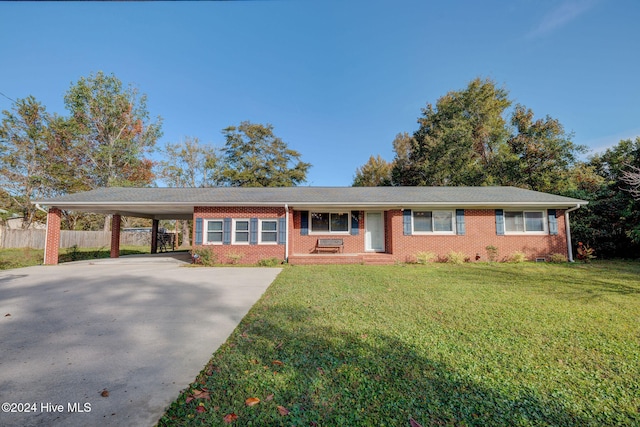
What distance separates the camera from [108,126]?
24.2 meters

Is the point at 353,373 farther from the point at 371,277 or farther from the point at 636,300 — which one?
the point at 636,300

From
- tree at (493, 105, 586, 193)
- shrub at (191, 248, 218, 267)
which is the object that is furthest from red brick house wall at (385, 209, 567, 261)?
tree at (493, 105, 586, 193)

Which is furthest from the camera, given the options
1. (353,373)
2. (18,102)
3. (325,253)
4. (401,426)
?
(18,102)

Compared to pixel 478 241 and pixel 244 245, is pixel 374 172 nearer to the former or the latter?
pixel 478 241

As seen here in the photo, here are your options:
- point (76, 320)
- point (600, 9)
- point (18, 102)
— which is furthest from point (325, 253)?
point (18, 102)

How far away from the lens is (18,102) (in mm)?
22078

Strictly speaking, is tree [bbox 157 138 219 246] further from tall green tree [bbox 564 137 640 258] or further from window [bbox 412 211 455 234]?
tall green tree [bbox 564 137 640 258]

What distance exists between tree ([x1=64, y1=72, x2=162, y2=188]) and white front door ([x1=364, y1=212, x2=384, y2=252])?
2146 cm

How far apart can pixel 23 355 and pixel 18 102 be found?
99.7 feet

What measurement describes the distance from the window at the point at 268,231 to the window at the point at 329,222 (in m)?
2.03

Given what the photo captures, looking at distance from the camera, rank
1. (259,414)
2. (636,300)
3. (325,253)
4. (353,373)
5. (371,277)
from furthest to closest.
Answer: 1. (325,253)
2. (371,277)
3. (636,300)
4. (353,373)
5. (259,414)

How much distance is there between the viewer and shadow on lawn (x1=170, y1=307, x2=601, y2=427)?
206cm

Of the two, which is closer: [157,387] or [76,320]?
[157,387]

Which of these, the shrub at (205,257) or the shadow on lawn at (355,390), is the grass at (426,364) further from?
the shrub at (205,257)
